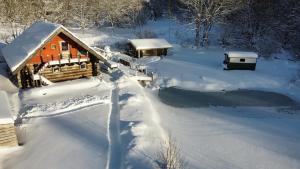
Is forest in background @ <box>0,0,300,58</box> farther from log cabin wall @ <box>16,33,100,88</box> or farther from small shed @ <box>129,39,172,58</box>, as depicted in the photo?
log cabin wall @ <box>16,33,100,88</box>

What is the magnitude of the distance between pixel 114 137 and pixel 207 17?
29.3 meters

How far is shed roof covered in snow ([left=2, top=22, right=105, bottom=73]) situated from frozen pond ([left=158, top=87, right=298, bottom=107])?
23.7 ft

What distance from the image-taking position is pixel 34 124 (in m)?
20.8

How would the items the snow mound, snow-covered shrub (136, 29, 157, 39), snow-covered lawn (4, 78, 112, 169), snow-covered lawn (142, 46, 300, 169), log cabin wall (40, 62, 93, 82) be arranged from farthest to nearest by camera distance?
snow-covered shrub (136, 29, 157, 39), log cabin wall (40, 62, 93, 82), the snow mound, snow-covered lawn (142, 46, 300, 169), snow-covered lawn (4, 78, 112, 169)

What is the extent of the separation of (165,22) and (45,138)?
4080 cm

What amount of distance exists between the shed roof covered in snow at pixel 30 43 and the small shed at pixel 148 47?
1015cm

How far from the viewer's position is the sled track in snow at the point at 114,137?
53.5 ft

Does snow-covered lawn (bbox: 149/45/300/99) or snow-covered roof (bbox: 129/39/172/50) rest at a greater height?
snow-covered roof (bbox: 129/39/172/50)

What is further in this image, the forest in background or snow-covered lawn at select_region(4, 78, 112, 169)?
the forest in background

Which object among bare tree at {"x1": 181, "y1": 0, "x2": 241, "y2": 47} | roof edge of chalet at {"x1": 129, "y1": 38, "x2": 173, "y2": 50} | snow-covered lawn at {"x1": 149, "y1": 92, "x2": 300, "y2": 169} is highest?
bare tree at {"x1": 181, "y1": 0, "x2": 241, "y2": 47}

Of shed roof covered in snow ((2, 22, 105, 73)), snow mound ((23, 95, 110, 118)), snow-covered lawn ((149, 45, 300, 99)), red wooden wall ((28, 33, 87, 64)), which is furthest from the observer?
snow-covered lawn ((149, 45, 300, 99))

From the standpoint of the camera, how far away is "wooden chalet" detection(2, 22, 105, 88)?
2547 centimetres

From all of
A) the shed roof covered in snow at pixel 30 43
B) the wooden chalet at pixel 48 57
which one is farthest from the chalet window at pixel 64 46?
the shed roof covered in snow at pixel 30 43

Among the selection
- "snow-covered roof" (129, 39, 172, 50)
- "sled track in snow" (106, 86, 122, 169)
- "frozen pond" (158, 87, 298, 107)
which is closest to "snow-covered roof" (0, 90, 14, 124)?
"sled track in snow" (106, 86, 122, 169)
